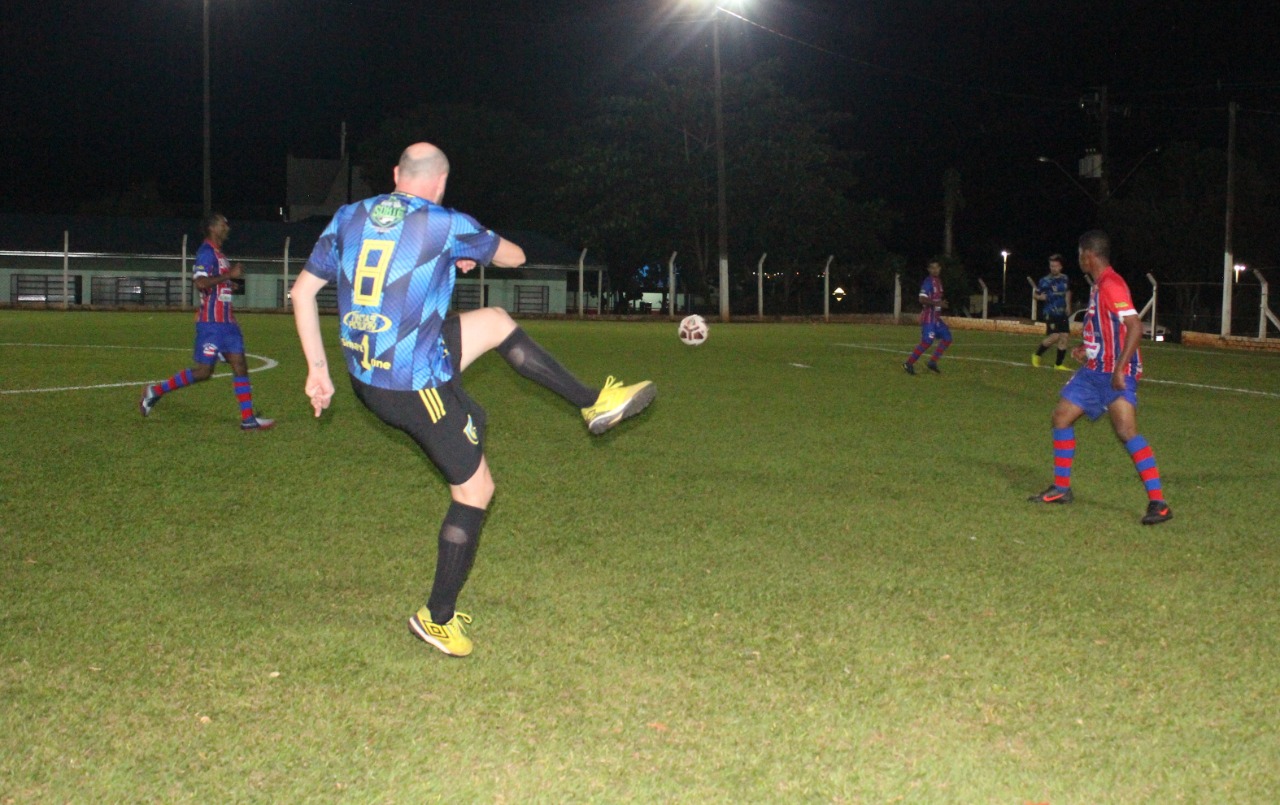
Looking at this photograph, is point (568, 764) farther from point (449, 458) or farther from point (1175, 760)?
point (1175, 760)

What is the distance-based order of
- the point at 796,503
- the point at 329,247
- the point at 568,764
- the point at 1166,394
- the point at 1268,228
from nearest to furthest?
the point at 568,764 < the point at 329,247 < the point at 796,503 < the point at 1166,394 < the point at 1268,228

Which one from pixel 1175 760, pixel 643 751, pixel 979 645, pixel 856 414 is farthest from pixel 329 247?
pixel 856 414

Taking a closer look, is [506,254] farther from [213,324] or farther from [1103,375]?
[213,324]

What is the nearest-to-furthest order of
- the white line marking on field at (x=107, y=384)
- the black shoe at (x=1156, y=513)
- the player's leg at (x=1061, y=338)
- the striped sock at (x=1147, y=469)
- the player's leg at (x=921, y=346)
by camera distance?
the black shoe at (x=1156, y=513)
the striped sock at (x=1147, y=469)
the white line marking on field at (x=107, y=384)
the player's leg at (x=921, y=346)
the player's leg at (x=1061, y=338)

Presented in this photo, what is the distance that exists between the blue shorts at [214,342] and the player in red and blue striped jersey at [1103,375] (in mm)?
6995

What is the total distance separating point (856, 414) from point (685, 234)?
4539 cm

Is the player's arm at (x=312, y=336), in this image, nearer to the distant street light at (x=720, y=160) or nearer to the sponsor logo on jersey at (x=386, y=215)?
the sponsor logo on jersey at (x=386, y=215)

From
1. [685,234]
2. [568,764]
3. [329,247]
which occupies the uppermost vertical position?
[685,234]

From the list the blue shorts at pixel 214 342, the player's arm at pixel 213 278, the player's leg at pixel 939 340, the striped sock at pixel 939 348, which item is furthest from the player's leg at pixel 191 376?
the striped sock at pixel 939 348

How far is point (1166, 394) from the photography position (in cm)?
1553

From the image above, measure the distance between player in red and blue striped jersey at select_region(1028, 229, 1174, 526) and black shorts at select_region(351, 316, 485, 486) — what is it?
4511 millimetres

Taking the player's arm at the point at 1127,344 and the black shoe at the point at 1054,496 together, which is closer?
the player's arm at the point at 1127,344

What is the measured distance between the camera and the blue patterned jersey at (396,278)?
4262 mm

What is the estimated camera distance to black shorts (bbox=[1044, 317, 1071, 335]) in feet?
63.5
